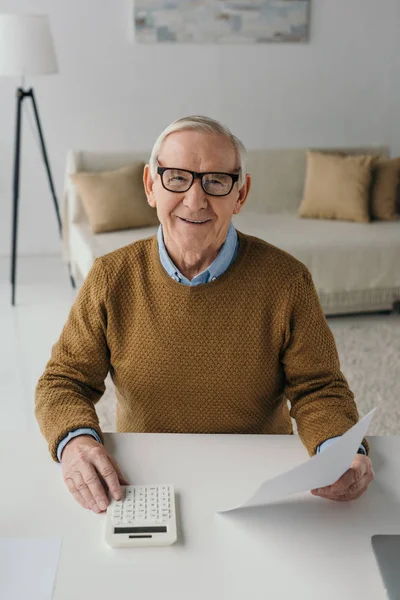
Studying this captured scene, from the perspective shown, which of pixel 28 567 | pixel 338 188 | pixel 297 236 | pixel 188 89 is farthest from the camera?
pixel 188 89

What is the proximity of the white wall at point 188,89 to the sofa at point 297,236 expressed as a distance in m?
0.63

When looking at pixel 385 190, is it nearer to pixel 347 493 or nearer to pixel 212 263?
pixel 212 263

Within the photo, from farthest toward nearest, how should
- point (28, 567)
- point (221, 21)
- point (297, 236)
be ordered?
1. point (221, 21)
2. point (297, 236)
3. point (28, 567)

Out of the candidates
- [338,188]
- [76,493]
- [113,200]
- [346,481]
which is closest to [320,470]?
[346,481]

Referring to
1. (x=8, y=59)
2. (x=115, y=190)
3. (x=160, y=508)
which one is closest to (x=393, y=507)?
(x=160, y=508)

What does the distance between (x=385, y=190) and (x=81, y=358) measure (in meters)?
3.11

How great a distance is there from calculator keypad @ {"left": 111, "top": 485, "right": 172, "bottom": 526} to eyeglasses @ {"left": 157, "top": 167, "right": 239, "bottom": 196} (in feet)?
1.70

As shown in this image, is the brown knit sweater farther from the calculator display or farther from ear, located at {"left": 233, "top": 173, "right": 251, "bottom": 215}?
the calculator display

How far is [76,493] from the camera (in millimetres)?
1109

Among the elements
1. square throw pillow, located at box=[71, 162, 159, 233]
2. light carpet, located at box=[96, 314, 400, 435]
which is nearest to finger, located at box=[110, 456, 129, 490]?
light carpet, located at box=[96, 314, 400, 435]

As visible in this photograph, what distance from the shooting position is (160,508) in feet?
3.50

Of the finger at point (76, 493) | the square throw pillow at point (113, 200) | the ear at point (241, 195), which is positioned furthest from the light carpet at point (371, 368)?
the finger at point (76, 493)

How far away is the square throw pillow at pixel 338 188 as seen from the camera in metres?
4.04

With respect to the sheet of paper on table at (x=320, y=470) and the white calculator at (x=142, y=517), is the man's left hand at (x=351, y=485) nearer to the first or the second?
the sheet of paper on table at (x=320, y=470)
